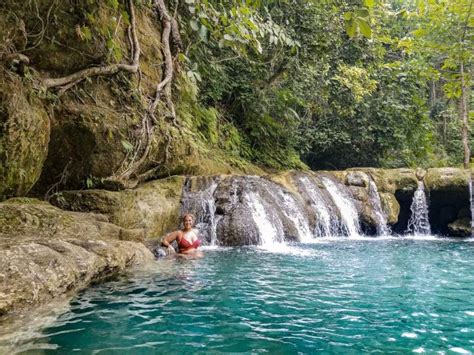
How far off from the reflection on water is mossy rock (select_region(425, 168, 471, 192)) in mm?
6707

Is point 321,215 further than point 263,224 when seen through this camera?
Yes

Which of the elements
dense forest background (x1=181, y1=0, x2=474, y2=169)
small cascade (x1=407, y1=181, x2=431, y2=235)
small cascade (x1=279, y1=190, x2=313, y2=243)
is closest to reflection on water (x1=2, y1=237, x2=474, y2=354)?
small cascade (x1=279, y1=190, x2=313, y2=243)

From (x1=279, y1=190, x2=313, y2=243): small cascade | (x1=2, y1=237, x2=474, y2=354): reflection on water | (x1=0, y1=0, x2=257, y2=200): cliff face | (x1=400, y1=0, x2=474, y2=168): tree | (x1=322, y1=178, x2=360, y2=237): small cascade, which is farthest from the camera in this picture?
(x1=322, y1=178, x2=360, y2=237): small cascade

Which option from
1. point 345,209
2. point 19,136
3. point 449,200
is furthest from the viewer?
point 449,200

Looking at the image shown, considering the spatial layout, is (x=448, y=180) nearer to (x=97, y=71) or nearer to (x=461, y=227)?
(x=461, y=227)

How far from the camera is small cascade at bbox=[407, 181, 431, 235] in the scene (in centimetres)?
1273

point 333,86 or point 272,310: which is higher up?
point 333,86

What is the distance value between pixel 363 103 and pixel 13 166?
14.5m

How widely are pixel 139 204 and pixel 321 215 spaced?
5349 millimetres

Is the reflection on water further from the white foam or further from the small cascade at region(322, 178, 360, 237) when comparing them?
the small cascade at region(322, 178, 360, 237)

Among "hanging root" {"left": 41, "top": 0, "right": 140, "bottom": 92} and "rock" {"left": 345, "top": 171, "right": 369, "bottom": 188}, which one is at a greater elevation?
"hanging root" {"left": 41, "top": 0, "right": 140, "bottom": 92}

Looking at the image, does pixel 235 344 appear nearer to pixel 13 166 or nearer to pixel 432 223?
pixel 13 166

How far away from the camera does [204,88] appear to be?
523 inches

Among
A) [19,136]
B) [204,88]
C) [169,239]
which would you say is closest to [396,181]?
[204,88]
